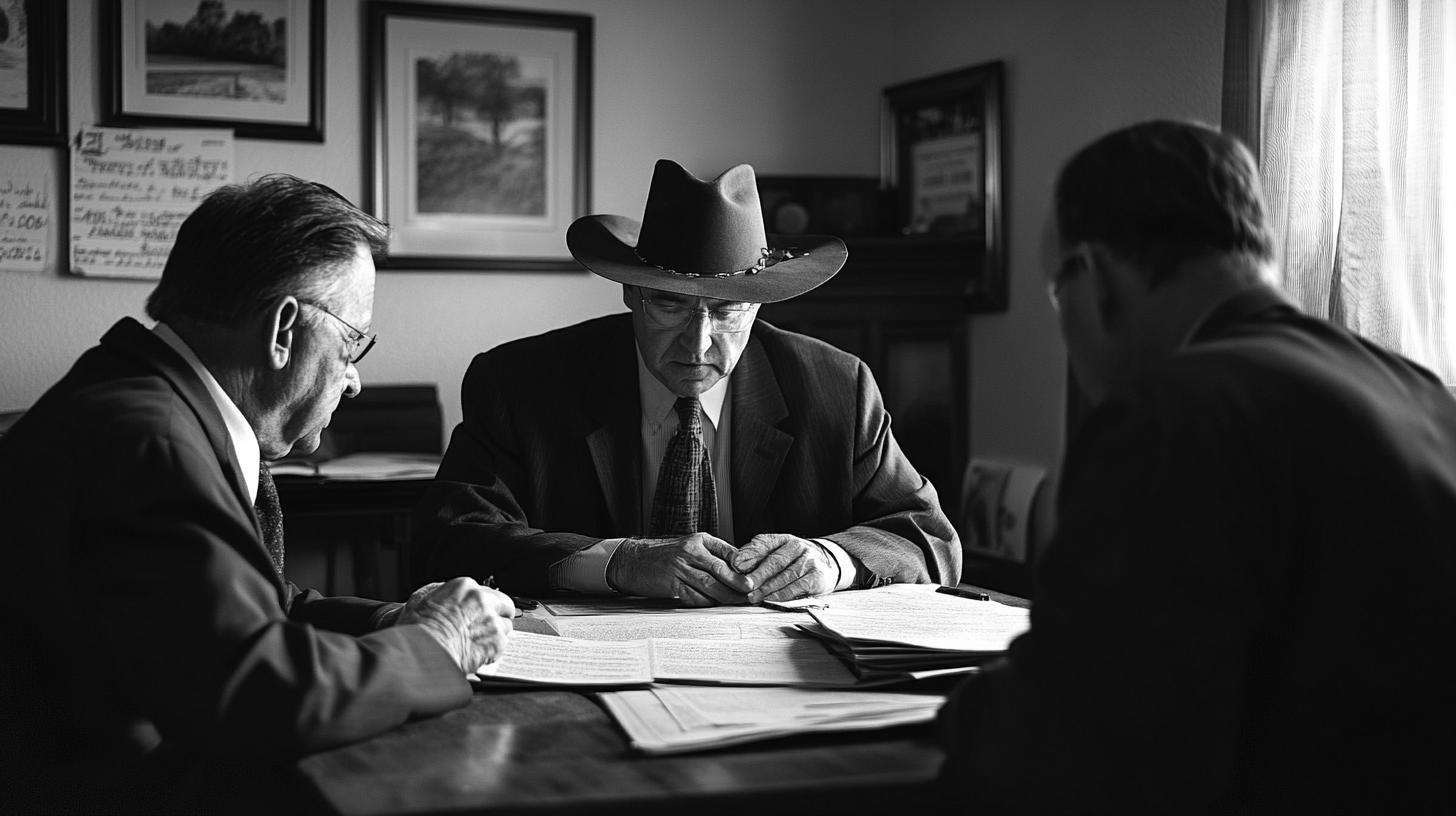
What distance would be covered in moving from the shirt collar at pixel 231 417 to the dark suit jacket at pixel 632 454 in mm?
671

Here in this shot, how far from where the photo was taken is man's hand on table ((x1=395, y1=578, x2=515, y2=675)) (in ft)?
4.68

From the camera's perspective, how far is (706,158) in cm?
420

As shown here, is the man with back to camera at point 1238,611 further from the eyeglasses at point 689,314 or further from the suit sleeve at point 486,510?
the eyeglasses at point 689,314

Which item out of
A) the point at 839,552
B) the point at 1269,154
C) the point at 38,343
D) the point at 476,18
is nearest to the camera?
the point at 839,552

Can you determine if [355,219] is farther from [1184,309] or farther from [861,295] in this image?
[861,295]

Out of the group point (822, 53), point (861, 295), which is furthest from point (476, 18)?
point (861, 295)

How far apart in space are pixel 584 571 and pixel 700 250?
2.03 ft

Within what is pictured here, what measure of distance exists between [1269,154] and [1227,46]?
0.92 ft

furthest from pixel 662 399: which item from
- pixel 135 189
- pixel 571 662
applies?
pixel 135 189

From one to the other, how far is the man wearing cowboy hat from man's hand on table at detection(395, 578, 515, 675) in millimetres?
650

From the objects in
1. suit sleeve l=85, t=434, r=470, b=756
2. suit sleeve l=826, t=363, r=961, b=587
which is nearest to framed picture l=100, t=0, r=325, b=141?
suit sleeve l=826, t=363, r=961, b=587

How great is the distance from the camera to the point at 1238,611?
96 cm

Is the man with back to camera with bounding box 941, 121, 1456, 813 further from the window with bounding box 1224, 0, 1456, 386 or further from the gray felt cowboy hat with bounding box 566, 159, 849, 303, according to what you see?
the window with bounding box 1224, 0, 1456, 386

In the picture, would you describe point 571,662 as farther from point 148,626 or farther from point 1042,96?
point 1042,96
